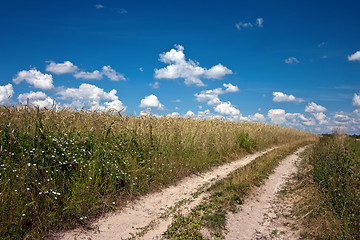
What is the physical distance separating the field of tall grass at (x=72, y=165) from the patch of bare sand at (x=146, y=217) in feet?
0.89

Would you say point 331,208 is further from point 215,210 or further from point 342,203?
point 215,210

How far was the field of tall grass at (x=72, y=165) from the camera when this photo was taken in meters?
3.99

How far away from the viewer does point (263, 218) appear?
17.0 feet

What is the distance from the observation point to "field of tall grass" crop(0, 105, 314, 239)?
3988mm

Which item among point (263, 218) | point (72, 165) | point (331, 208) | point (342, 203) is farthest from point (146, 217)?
point (342, 203)

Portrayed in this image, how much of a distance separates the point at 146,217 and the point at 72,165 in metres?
2.15

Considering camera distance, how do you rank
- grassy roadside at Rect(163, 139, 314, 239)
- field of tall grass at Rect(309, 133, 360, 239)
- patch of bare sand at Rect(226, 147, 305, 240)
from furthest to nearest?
patch of bare sand at Rect(226, 147, 305, 240) < grassy roadside at Rect(163, 139, 314, 239) < field of tall grass at Rect(309, 133, 360, 239)

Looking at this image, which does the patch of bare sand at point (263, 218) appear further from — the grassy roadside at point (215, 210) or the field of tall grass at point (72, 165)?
the field of tall grass at point (72, 165)

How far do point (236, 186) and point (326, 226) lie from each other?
2439mm

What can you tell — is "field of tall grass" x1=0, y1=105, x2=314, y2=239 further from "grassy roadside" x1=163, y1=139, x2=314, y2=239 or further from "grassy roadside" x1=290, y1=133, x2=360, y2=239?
"grassy roadside" x1=290, y1=133, x2=360, y2=239

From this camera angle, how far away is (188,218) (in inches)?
184

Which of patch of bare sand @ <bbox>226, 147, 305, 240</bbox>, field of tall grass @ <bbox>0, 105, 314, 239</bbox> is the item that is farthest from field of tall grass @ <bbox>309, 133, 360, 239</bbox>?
field of tall grass @ <bbox>0, 105, 314, 239</bbox>

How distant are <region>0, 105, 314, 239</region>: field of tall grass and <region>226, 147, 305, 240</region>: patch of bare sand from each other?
2631 millimetres

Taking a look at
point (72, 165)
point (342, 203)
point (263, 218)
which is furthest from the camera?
point (263, 218)
